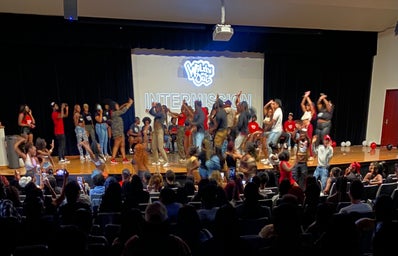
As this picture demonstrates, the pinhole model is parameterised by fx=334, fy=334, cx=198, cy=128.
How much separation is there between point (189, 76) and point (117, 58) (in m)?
2.11

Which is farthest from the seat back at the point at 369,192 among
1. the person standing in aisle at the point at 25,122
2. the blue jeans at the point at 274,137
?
the person standing in aisle at the point at 25,122

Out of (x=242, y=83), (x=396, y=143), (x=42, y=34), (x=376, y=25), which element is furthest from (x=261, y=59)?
(x=42, y=34)

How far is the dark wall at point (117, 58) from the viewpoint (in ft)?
27.6

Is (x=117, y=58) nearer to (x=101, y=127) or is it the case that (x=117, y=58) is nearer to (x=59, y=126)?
(x=101, y=127)

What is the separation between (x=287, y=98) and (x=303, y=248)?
9.35 m

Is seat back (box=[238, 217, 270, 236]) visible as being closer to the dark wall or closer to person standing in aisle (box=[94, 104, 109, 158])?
person standing in aisle (box=[94, 104, 109, 158])

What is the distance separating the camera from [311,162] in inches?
316

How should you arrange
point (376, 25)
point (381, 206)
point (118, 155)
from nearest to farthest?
point (381, 206), point (118, 155), point (376, 25)

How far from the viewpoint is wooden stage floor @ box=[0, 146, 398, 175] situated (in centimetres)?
720

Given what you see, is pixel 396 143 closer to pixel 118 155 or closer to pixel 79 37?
pixel 118 155

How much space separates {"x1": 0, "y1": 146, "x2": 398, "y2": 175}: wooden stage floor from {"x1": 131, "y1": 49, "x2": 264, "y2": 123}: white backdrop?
6.31 feet

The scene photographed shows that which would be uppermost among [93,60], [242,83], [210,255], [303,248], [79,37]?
[79,37]

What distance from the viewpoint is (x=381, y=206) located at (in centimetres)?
256

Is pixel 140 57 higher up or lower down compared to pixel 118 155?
higher up
